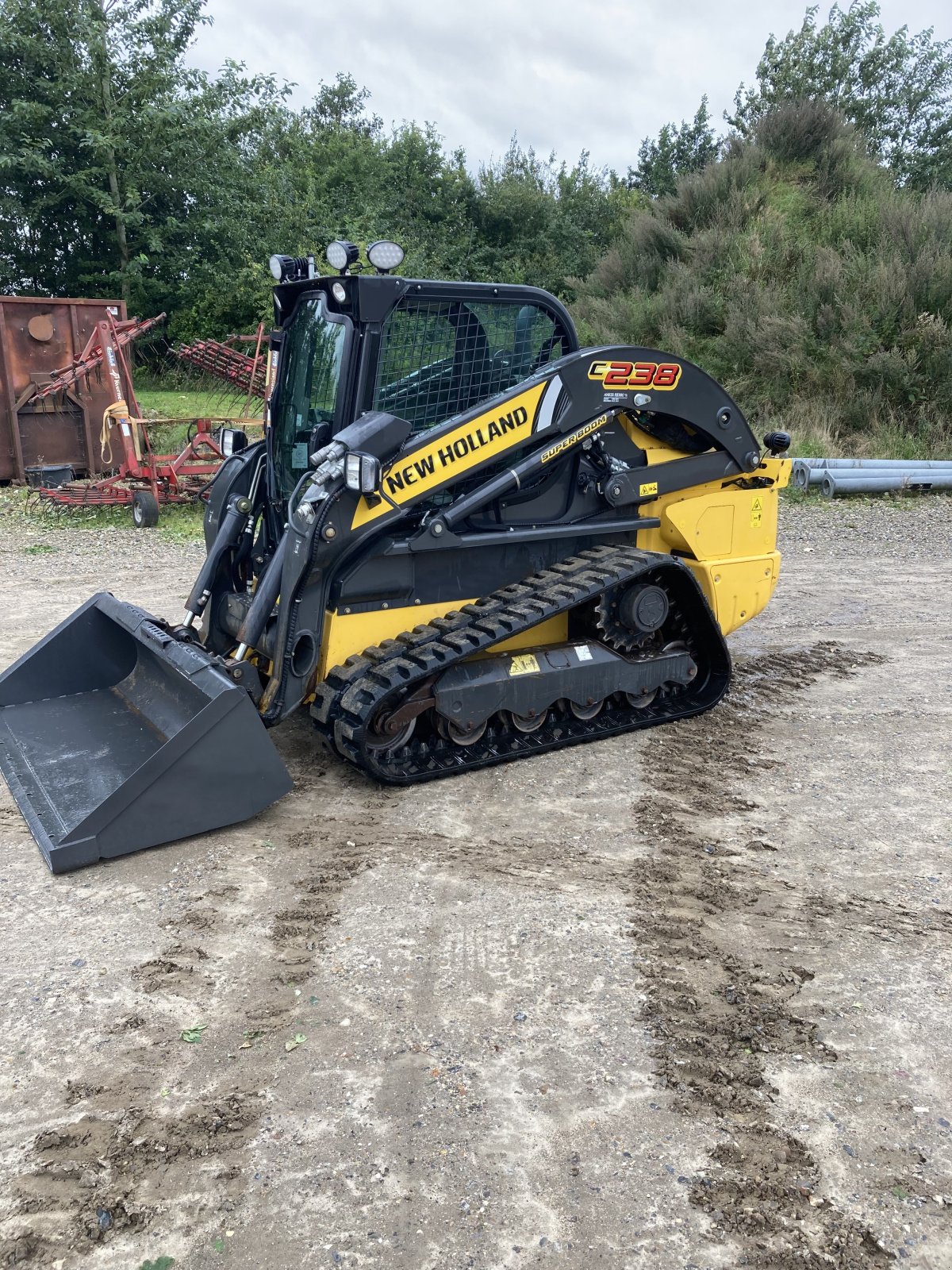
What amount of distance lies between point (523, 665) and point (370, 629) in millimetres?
746

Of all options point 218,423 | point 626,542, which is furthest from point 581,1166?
point 218,423

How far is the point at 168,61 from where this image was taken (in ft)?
68.4

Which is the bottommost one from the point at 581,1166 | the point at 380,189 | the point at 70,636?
the point at 581,1166

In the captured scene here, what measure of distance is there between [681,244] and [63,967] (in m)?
17.5

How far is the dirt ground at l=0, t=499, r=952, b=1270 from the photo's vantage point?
2.39 metres

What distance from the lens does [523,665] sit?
4988 mm

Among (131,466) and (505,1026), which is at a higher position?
(131,466)

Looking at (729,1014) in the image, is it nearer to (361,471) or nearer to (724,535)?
(361,471)

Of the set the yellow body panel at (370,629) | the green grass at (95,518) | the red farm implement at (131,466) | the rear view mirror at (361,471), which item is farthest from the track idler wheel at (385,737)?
the red farm implement at (131,466)

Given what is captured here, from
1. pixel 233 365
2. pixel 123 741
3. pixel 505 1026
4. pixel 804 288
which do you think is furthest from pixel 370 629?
pixel 804 288

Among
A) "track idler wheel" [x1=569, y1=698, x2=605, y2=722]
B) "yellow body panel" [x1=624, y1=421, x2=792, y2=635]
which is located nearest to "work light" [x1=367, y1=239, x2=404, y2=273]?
"yellow body panel" [x1=624, y1=421, x2=792, y2=635]

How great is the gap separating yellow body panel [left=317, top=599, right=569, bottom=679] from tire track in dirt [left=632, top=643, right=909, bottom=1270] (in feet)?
3.92

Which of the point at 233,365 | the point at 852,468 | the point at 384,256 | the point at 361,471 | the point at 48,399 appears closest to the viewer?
the point at 361,471

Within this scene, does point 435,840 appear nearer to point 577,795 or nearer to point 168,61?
point 577,795
